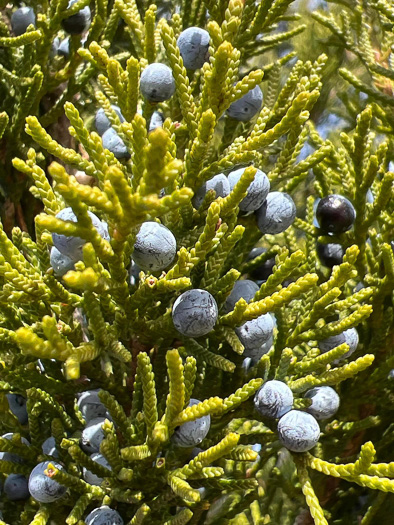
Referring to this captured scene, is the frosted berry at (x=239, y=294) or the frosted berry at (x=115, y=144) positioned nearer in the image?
the frosted berry at (x=239, y=294)

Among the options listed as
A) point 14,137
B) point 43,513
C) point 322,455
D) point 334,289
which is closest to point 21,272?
point 43,513

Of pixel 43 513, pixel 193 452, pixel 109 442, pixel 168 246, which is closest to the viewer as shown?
pixel 168 246

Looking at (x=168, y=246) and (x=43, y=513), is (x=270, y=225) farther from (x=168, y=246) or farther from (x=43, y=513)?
(x=43, y=513)

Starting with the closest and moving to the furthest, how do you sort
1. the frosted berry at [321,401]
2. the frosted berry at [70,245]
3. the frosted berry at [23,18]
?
the frosted berry at [70,245] → the frosted berry at [321,401] → the frosted berry at [23,18]

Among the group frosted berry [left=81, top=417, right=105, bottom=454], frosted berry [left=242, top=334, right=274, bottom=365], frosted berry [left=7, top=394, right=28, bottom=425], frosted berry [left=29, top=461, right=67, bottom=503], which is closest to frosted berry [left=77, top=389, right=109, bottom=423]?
frosted berry [left=81, top=417, right=105, bottom=454]

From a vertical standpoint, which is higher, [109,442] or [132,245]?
[132,245]

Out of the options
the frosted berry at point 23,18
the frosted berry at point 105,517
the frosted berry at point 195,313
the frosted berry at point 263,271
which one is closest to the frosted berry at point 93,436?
the frosted berry at point 105,517

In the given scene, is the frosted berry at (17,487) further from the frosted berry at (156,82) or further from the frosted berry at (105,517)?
the frosted berry at (156,82)
